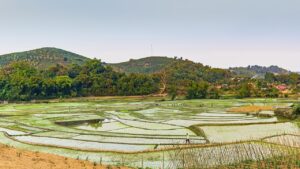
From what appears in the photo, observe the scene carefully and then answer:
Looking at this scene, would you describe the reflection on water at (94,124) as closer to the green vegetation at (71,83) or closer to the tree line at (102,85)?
the tree line at (102,85)

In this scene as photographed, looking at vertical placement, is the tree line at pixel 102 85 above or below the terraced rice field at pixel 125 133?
above

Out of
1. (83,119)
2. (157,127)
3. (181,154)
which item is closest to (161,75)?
(83,119)

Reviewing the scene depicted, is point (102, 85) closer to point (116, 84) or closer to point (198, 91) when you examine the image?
point (116, 84)

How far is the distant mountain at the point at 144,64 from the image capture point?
13900cm

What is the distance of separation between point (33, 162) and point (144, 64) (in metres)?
132

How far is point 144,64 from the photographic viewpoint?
146 meters

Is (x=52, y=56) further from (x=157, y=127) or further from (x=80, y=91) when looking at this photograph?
(x=157, y=127)

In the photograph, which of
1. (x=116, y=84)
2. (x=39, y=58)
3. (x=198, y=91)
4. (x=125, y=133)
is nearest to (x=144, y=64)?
(x=39, y=58)

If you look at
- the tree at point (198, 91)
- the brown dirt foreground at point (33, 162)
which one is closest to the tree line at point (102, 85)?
the tree at point (198, 91)

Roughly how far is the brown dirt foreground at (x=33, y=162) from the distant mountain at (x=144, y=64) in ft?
399

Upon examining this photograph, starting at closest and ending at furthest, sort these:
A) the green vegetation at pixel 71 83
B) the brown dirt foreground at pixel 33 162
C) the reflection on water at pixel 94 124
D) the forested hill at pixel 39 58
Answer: the brown dirt foreground at pixel 33 162 → the reflection on water at pixel 94 124 → the green vegetation at pixel 71 83 → the forested hill at pixel 39 58

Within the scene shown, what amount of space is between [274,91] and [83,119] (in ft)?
120

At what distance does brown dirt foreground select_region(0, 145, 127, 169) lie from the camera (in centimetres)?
1314

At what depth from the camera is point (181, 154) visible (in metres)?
15.7
